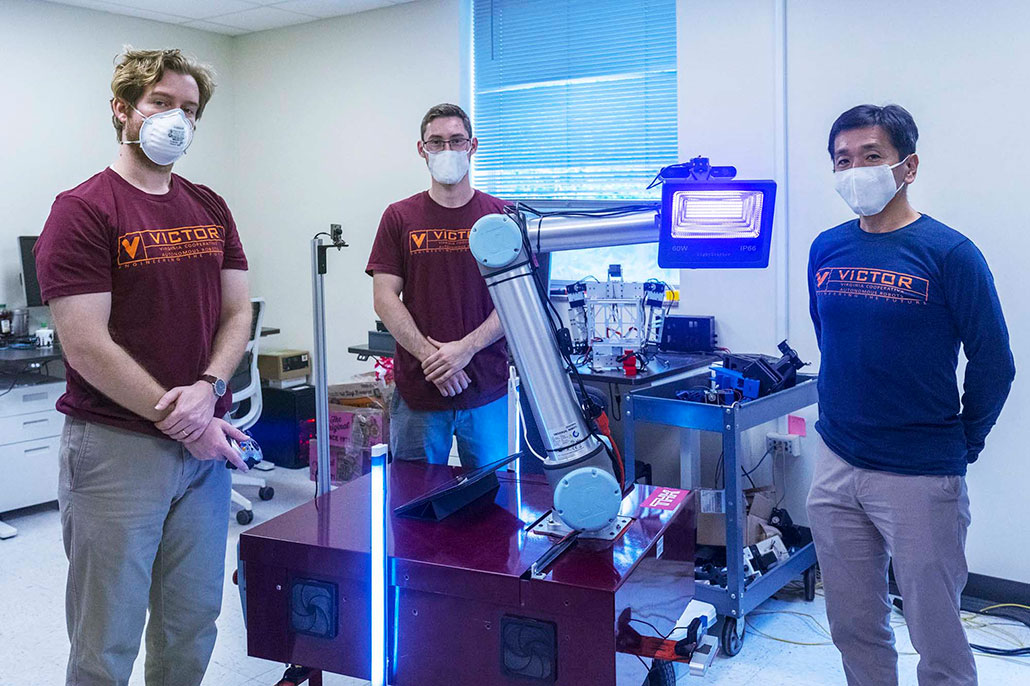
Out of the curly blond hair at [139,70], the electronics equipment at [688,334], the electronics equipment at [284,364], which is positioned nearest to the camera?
the curly blond hair at [139,70]

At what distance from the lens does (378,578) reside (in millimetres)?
1430

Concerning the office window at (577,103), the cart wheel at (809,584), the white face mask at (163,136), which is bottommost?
the cart wheel at (809,584)

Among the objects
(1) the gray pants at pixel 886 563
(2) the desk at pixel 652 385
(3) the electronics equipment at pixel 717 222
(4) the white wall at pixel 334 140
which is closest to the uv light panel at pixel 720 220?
(3) the electronics equipment at pixel 717 222

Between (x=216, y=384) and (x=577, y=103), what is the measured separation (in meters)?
2.87

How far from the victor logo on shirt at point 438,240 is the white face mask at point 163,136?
87cm

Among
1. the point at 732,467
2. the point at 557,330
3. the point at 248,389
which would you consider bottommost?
the point at 732,467

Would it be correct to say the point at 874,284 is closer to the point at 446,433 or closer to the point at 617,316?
the point at 446,433

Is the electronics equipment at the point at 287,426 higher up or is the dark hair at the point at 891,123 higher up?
the dark hair at the point at 891,123

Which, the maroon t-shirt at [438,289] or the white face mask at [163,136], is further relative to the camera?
the maroon t-shirt at [438,289]

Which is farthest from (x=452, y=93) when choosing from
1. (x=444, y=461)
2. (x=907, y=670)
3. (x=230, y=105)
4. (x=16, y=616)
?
(x=907, y=670)

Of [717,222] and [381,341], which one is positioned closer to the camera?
[717,222]

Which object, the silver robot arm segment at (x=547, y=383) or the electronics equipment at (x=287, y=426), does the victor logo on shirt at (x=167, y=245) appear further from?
the electronics equipment at (x=287, y=426)

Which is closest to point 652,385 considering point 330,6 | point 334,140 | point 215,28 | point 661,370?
point 661,370

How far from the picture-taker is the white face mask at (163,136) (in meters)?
1.66
